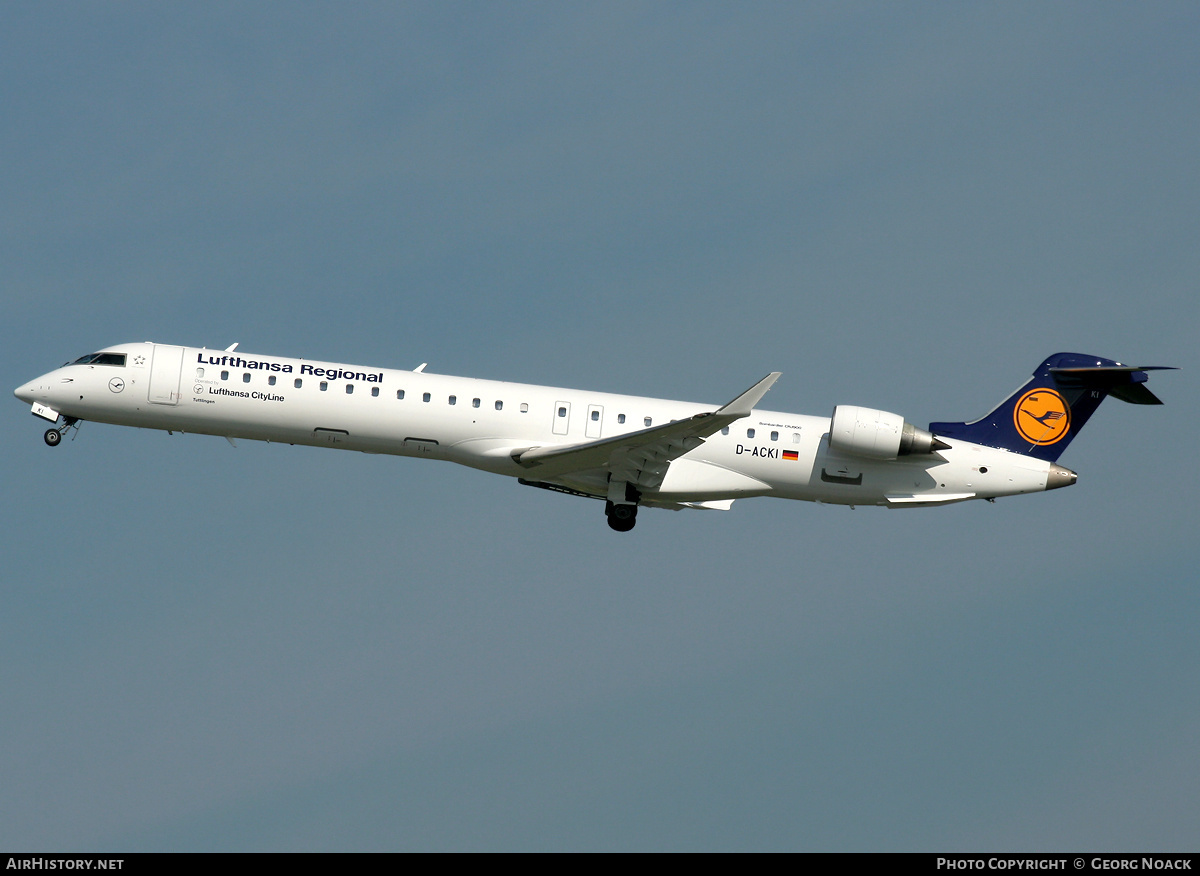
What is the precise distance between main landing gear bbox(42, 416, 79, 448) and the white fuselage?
0.82 ft

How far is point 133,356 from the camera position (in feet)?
104

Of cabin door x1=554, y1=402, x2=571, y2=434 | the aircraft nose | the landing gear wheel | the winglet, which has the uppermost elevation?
cabin door x1=554, y1=402, x2=571, y2=434

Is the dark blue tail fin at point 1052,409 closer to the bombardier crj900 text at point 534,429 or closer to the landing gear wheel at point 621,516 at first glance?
the bombardier crj900 text at point 534,429

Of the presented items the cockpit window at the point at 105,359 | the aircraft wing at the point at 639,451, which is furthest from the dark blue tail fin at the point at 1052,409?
the cockpit window at the point at 105,359

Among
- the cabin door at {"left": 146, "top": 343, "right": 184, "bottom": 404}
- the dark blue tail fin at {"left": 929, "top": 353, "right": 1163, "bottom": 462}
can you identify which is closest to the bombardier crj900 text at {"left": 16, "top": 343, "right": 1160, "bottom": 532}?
the cabin door at {"left": 146, "top": 343, "right": 184, "bottom": 404}

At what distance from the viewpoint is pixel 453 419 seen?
3106 centimetres

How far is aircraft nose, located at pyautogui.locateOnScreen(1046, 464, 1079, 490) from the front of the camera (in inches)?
1298

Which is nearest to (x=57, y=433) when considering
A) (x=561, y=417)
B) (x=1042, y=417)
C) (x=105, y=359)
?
(x=105, y=359)

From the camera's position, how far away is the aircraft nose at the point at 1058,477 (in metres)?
33.0

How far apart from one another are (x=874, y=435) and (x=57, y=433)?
726 inches

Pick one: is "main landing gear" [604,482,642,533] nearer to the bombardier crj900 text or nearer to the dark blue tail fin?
the bombardier crj900 text
